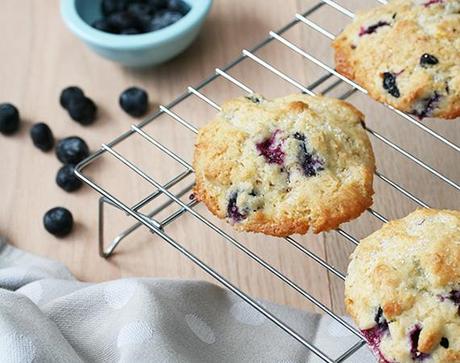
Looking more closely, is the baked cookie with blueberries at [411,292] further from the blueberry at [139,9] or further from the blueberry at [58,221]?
the blueberry at [139,9]

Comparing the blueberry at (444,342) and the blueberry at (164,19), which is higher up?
the blueberry at (444,342)

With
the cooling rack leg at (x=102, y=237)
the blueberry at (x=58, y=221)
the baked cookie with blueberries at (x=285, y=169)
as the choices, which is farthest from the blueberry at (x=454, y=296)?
the blueberry at (x=58, y=221)

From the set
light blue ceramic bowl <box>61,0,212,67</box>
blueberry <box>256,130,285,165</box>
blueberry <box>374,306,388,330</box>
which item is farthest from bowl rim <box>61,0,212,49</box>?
blueberry <box>374,306,388,330</box>

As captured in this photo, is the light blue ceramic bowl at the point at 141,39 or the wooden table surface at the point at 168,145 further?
the light blue ceramic bowl at the point at 141,39

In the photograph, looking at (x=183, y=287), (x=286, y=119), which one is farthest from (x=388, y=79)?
(x=183, y=287)

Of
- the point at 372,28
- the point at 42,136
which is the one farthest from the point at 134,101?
the point at 372,28

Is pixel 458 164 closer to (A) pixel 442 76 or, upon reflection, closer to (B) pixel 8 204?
(A) pixel 442 76
